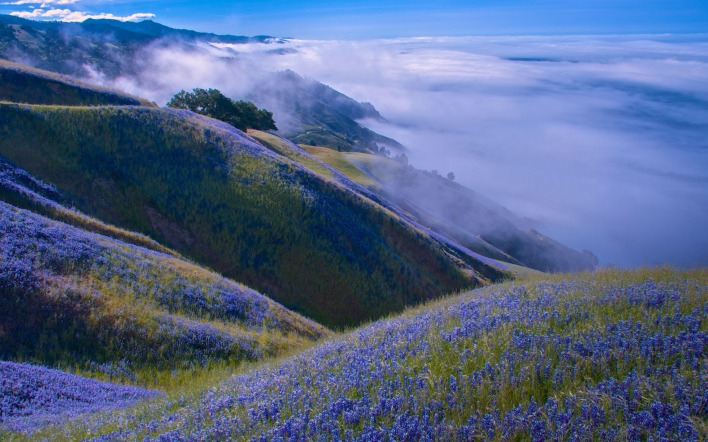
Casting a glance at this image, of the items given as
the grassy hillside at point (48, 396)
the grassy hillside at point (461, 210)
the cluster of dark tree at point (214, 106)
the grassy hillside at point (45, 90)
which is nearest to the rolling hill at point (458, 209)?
the grassy hillside at point (461, 210)

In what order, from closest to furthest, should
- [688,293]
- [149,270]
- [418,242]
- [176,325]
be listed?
[688,293]
[176,325]
[149,270]
[418,242]

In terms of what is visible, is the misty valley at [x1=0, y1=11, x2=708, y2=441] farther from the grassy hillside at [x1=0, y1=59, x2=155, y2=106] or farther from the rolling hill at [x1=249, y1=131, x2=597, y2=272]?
the rolling hill at [x1=249, y1=131, x2=597, y2=272]

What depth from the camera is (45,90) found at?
129 feet

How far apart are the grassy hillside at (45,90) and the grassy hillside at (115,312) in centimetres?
2489

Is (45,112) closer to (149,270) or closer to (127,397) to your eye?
(149,270)

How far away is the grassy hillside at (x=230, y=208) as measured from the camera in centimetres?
2675

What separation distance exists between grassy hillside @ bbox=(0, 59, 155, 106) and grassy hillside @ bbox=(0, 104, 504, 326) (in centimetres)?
1003

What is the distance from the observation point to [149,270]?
19.3 metres

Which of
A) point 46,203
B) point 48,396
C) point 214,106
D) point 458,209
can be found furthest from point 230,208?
point 458,209

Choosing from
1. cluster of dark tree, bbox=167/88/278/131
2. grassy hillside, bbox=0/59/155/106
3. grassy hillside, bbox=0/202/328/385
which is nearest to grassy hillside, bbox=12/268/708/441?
grassy hillside, bbox=0/202/328/385

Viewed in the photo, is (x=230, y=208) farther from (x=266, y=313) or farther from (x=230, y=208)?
(x=266, y=313)

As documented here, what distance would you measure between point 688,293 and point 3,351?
16061 millimetres

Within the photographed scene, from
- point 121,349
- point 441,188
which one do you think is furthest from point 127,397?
point 441,188

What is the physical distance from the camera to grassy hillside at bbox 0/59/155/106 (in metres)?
36.9
